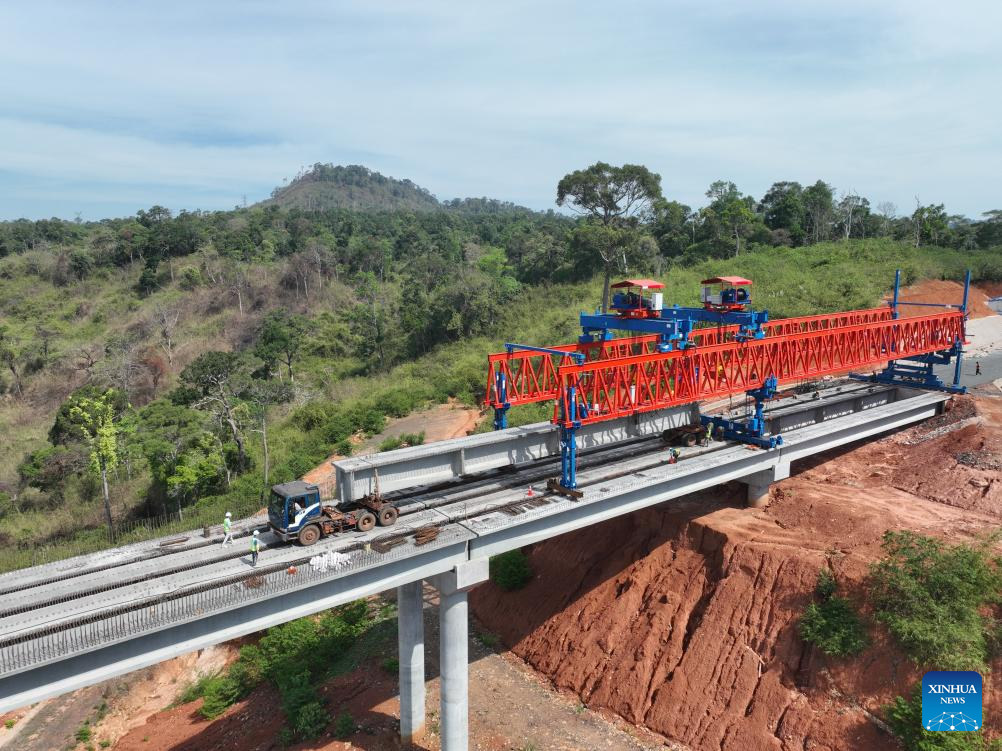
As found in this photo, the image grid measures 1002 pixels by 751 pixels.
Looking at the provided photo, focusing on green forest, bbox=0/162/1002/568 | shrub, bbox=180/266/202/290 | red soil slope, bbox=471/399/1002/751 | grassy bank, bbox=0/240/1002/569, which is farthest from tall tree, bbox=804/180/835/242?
shrub, bbox=180/266/202/290

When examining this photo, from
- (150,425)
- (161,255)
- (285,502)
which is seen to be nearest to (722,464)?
(285,502)

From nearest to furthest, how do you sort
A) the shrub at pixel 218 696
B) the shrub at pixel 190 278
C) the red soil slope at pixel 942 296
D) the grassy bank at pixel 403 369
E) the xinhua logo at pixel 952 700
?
the xinhua logo at pixel 952 700
the shrub at pixel 218 696
the grassy bank at pixel 403 369
the red soil slope at pixel 942 296
the shrub at pixel 190 278

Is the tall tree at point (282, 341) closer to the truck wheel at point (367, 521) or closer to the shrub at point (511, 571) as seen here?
the shrub at point (511, 571)

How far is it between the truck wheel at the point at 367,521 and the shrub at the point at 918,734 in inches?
664

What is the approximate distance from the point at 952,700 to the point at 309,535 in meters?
19.7

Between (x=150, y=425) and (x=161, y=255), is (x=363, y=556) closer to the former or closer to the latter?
(x=150, y=425)

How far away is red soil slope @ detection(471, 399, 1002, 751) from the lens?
66.3 ft

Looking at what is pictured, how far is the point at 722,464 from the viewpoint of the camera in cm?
2477

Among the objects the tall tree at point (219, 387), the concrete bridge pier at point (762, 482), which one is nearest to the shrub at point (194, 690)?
the tall tree at point (219, 387)

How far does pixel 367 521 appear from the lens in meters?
A: 19.5

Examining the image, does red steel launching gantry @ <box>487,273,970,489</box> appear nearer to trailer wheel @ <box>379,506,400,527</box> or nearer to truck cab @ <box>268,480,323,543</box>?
trailer wheel @ <box>379,506,400,527</box>

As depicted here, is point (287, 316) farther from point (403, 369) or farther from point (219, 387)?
point (219, 387)

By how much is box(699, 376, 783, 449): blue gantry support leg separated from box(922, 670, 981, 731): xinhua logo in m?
10.2

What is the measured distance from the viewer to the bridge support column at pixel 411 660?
20984 mm
